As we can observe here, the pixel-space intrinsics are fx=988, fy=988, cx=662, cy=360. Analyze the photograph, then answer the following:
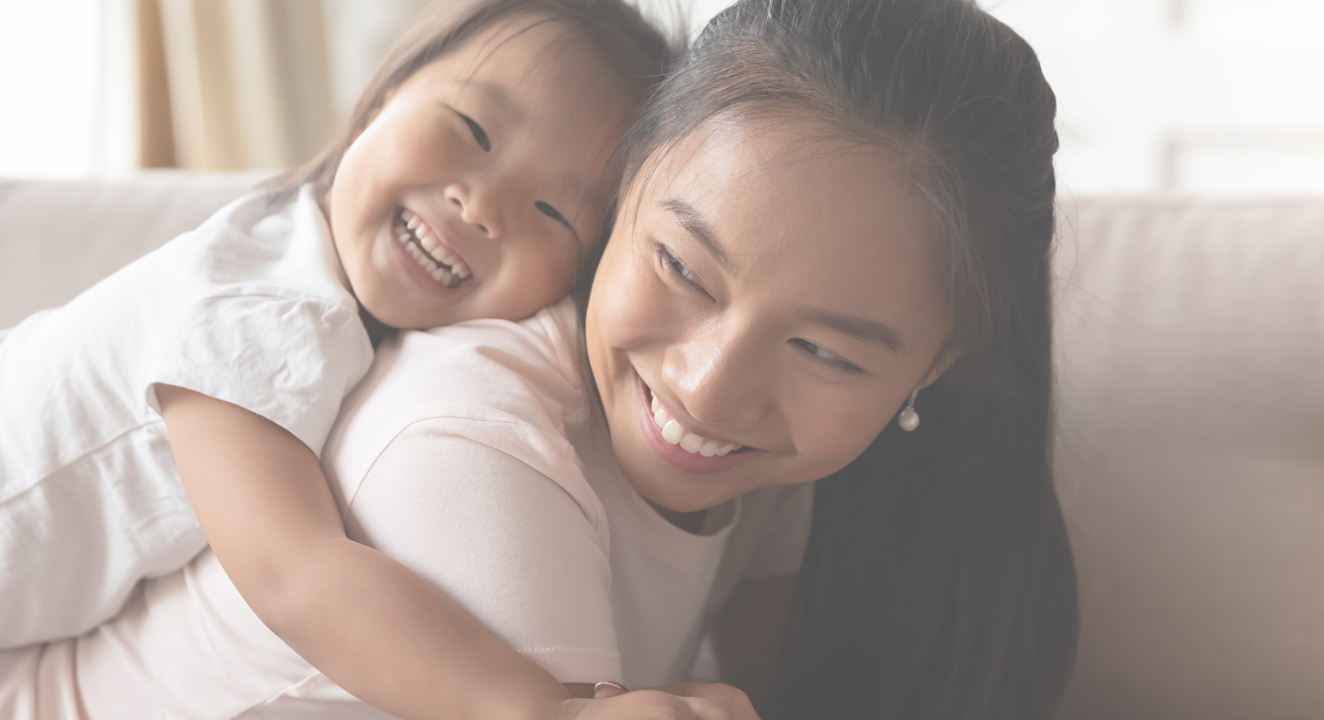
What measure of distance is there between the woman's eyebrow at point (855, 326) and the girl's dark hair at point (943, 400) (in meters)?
0.07

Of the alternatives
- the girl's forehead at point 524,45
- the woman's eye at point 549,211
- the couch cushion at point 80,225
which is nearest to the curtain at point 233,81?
the couch cushion at point 80,225

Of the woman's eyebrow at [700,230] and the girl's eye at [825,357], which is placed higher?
the woman's eyebrow at [700,230]

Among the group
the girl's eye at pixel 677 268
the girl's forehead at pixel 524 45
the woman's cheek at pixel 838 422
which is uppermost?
the girl's forehead at pixel 524 45

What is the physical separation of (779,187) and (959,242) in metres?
0.13

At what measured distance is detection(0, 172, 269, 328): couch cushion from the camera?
48.4 inches

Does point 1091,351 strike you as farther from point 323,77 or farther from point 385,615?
point 323,77

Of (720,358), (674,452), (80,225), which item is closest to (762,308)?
(720,358)

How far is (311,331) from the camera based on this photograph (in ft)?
2.57

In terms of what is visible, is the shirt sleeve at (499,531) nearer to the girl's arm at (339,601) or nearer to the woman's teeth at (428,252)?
the girl's arm at (339,601)

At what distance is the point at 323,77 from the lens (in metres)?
2.82

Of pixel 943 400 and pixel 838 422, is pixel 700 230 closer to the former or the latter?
Answer: pixel 838 422

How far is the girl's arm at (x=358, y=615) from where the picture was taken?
61 cm

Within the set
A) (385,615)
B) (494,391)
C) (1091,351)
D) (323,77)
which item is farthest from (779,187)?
(323,77)

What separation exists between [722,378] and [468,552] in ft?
0.68
